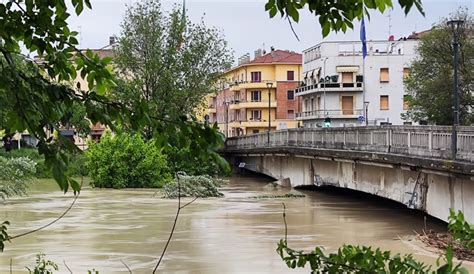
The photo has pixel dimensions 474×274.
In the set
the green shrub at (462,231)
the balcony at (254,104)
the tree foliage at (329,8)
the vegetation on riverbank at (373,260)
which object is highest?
the balcony at (254,104)

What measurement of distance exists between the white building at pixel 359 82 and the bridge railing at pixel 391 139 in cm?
3859

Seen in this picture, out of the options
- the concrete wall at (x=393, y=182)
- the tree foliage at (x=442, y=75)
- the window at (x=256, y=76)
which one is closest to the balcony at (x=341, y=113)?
the window at (x=256, y=76)

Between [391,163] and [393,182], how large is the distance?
1.66 m

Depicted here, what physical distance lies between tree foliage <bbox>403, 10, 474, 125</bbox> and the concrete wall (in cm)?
1190

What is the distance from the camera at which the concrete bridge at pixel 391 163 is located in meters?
19.6

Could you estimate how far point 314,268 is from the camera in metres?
3.15

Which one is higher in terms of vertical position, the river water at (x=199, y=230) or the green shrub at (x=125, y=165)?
the green shrub at (x=125, y=165)

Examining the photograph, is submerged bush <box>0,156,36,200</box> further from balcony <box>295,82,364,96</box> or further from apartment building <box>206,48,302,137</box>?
apartment building <box>206,48,302,137</box>

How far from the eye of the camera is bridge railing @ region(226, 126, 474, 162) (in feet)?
62.4

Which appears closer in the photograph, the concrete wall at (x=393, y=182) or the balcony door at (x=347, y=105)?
the concrete wall at (x=393, y=182)

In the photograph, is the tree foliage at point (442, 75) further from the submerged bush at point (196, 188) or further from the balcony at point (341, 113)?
the balcony at point (341, 113)

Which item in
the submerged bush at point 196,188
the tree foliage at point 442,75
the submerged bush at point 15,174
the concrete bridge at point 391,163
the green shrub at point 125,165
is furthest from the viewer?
the tree foliage at point 442,75

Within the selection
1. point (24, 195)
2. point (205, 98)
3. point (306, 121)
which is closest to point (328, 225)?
point (24, 195)

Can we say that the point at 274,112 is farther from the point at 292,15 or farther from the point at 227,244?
the point at 292,15
